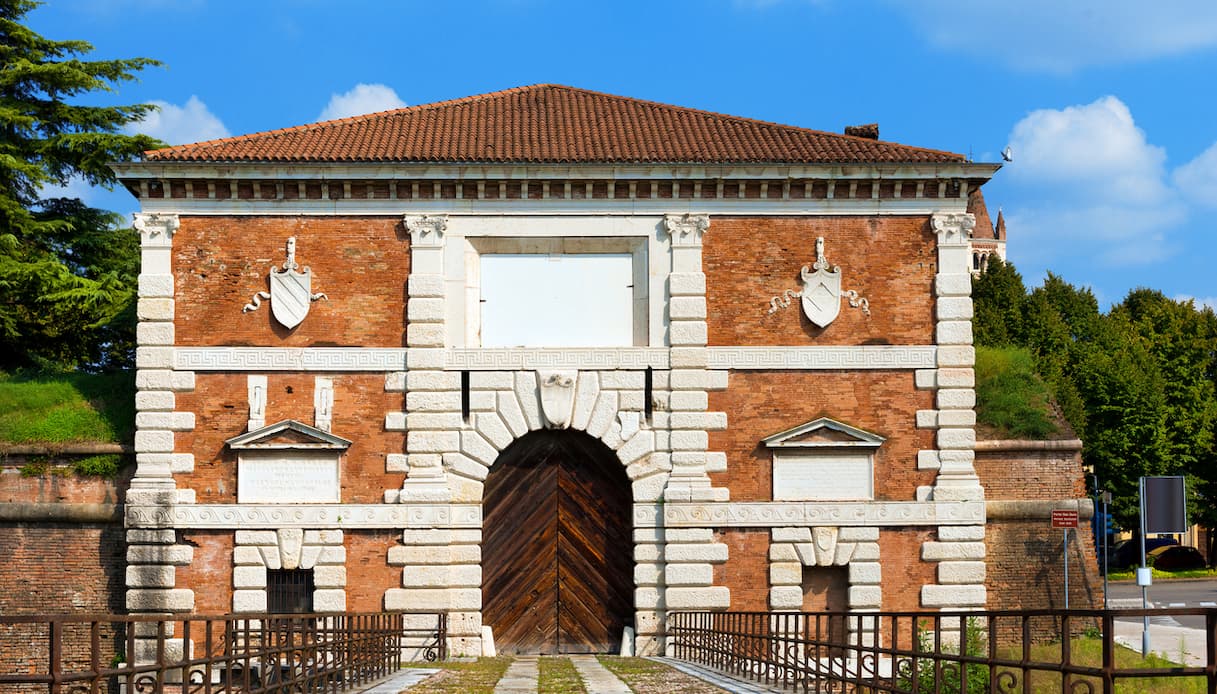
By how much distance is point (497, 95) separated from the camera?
26234 mm

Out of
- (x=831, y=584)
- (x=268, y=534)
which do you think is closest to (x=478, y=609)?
(x=268, y=534)

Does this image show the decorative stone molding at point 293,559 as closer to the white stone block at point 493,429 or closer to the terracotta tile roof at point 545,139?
the white stone block at point 493,429

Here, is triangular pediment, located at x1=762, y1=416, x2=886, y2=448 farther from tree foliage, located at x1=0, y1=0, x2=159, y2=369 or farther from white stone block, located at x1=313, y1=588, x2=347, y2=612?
tree foliage, located at x1=0, y1=0, x2=159, y2=369

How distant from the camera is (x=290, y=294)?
73.4 feet

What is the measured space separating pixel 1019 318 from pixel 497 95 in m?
33.3

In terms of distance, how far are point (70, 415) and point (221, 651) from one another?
615 cm

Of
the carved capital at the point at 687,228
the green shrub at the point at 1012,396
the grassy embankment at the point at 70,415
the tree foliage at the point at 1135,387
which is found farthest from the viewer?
the tree foliage at the point at 1135,387

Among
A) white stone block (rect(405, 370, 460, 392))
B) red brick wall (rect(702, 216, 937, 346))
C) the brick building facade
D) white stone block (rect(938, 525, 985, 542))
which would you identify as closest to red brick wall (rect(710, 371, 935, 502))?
the brick building facade

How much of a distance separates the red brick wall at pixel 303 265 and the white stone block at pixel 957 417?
8.91 meters

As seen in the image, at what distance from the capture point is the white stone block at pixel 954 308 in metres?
22.6

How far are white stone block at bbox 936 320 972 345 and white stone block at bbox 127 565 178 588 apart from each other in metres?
12.9

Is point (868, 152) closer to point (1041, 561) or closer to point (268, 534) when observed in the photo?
point (1041, 561)

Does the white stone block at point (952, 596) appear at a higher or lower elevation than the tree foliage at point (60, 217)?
lower

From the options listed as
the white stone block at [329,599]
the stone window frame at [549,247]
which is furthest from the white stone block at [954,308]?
the white stone block at [329,599]
